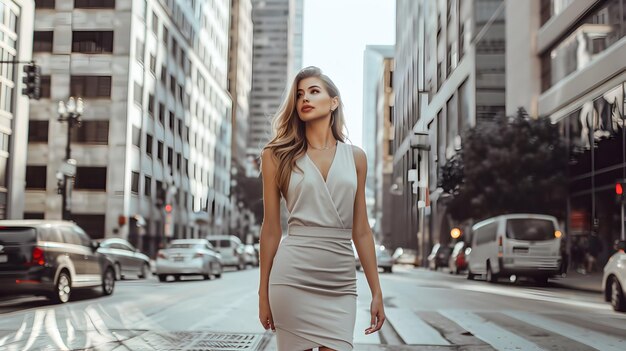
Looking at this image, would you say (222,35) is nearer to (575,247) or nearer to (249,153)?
(249,153)

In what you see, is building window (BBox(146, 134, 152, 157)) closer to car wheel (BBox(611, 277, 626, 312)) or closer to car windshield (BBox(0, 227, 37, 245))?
car windshield (BBox(0, 227, 37, 245))

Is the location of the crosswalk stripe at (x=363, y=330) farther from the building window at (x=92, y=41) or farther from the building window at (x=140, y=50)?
the building window at (x=140, y=50)

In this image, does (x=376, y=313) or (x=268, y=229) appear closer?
(x=268, y=229)

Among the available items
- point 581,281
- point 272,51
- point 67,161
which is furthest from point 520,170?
point 272,51

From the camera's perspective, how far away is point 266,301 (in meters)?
3.04

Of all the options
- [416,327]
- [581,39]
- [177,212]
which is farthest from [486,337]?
[177,212]

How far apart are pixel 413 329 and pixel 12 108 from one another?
13.9 metres

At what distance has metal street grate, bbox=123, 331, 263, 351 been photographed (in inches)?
291

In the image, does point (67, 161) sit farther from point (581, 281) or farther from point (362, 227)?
point (362, 227)

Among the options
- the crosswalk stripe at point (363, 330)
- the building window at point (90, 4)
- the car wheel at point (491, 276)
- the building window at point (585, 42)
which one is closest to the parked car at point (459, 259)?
the car wheel at point (491, 276)

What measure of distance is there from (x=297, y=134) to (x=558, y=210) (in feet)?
81.6

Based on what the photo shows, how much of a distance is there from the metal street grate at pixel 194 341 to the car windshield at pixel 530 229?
15169 millimetres

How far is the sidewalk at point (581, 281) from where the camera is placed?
20.1 meters

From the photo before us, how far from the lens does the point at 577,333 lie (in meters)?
9.05
